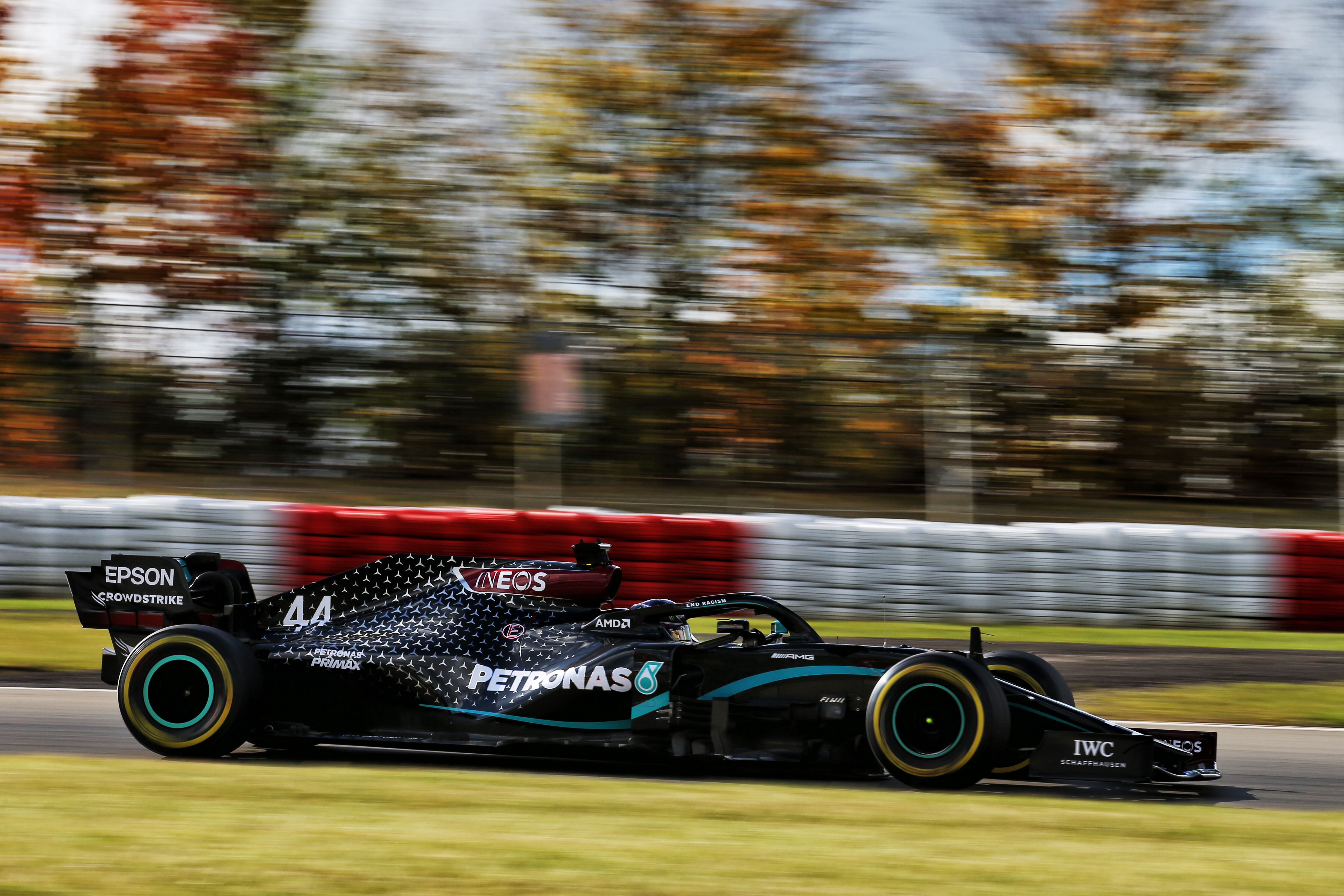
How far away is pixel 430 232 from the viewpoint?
15.9 metres

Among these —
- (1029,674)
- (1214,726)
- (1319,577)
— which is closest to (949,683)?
(1029,674)

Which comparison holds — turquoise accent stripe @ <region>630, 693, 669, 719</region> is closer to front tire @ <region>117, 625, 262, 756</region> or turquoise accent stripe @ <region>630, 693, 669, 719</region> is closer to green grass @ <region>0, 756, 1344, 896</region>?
green grass @ <region>0, 756, 1344, 896</region>

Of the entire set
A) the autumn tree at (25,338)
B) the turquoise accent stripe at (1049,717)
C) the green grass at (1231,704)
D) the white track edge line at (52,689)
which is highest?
the autumn tree at (25,338)

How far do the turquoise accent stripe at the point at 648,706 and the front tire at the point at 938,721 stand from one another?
82 centimetres

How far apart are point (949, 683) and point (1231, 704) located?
3.92 metres

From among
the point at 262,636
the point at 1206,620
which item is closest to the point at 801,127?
the point at 1206,620

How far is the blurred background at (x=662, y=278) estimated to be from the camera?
12820mm

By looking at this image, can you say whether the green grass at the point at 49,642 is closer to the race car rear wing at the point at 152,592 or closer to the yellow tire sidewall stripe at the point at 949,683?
the race car rear wing at the point at 152,592

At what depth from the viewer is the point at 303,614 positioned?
638cm

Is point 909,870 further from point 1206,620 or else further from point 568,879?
point 1206,620

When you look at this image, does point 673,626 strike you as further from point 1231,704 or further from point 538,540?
point 538,540

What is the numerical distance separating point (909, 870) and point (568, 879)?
0.96 metres

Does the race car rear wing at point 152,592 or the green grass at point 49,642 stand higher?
the race car rear wing at point 152,592

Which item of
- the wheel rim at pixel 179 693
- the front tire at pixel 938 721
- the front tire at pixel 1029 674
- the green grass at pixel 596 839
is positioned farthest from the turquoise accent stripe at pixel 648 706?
the wheel rim at pixel 179 693
